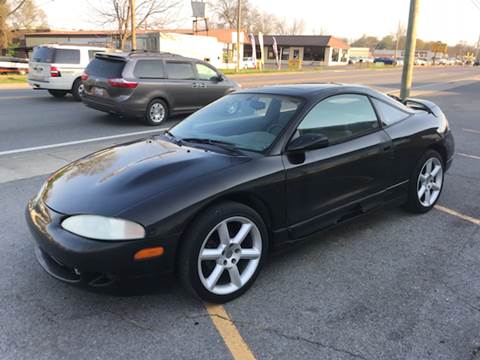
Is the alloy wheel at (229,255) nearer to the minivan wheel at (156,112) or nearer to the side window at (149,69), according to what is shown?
the minivan wheel at (156,112)

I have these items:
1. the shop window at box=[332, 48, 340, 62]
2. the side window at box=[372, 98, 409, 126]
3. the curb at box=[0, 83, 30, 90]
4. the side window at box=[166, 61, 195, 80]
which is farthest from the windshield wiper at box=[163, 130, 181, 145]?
the shop window at box=[332, 48, 340, 62]

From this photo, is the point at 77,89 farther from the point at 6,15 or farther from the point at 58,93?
the point at 6,15

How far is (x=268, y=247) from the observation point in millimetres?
3262

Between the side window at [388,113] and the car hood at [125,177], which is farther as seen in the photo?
the side window at [388,113]

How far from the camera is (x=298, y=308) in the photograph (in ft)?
9.64

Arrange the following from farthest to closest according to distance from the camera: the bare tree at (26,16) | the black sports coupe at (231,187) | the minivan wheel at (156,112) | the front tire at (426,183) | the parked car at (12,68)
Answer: the bare tree at (26,16)
the parked car at (12,68)
the minivan wheel at (156,112)
the front tire at (426,183)
the black sports coupe at (231,187)

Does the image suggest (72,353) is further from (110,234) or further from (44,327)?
(110,234)

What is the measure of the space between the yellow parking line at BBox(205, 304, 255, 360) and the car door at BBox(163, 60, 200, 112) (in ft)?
27.5

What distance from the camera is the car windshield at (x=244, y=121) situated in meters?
3.51

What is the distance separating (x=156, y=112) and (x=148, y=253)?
825cm

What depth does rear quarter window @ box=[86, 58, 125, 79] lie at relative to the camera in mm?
9961

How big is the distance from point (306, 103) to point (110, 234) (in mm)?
1971

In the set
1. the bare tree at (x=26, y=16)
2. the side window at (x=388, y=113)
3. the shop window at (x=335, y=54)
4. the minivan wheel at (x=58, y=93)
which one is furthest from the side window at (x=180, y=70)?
the shop window at (x=335, y=54)

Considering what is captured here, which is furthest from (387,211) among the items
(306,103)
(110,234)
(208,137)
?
(110,234)
